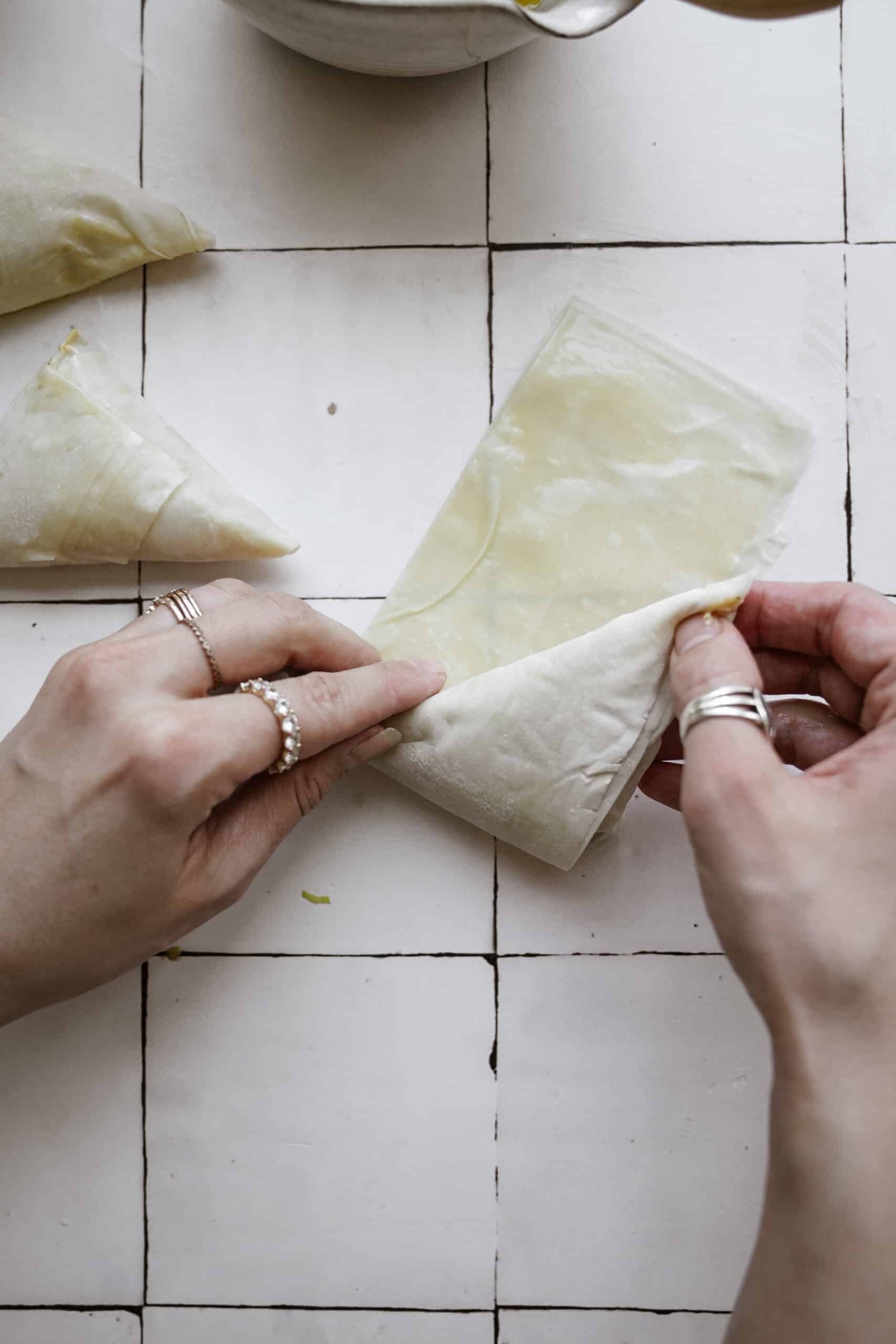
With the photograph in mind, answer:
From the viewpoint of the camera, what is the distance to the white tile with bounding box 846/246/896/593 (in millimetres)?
976

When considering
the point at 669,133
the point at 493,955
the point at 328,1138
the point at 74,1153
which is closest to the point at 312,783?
the point at 493,955

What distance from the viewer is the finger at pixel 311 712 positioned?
769mm

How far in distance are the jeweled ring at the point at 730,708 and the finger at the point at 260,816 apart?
297 millimetres

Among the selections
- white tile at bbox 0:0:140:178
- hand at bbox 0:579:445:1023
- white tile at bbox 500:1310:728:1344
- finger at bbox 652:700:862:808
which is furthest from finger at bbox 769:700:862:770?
white tile at bbox 0:0:140:178

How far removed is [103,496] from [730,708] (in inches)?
24.6

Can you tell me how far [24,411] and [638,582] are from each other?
0.65 m

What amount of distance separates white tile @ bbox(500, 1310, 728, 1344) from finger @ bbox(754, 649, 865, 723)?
0.64m

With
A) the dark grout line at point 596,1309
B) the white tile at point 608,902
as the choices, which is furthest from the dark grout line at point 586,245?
the dark grout line at point 596,1309

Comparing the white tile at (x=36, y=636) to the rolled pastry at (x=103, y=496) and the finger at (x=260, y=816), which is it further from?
the finger at (x=260, y=816)

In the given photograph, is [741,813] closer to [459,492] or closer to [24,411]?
[459,492]

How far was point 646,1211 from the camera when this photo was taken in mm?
960

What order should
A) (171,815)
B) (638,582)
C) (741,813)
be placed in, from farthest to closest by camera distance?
(638,582) < (171,815) < (741,813)

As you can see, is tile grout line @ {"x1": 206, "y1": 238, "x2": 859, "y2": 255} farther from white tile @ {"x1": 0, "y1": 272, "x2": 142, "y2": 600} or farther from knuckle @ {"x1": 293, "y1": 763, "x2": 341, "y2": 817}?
knuckle @ {"x1": 293, "y1": 763, "x2": 341, "y2": 817}

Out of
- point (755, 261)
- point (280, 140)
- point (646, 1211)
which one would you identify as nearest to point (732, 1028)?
point (646, 1211)
